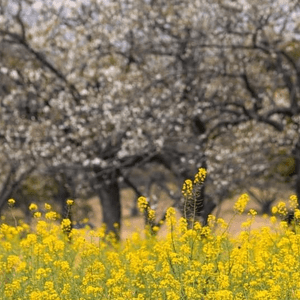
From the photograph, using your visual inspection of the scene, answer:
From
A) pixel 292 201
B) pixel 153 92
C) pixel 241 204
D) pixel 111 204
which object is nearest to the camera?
pixel 241 204

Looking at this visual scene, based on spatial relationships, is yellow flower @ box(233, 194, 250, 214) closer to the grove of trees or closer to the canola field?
the canola field

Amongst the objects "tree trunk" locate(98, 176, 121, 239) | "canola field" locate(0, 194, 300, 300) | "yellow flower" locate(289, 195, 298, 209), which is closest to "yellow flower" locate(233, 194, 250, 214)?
"canola field" locate(0, 194, 300, 300)

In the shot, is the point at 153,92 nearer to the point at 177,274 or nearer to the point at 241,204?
the point at 241,204

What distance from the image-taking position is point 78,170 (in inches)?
618

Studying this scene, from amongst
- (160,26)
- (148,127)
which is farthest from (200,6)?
(148,127)

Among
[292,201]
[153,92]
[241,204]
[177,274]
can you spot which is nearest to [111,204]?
[153,92]

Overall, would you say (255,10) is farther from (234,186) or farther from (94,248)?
(94,248)

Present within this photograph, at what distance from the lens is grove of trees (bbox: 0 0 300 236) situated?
1405 centimetres

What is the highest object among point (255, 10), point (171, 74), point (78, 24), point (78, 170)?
point (78, 24)

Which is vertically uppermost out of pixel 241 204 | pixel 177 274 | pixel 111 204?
pixel 111 204

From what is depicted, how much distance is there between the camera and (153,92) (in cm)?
1528

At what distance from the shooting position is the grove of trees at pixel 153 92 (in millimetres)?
14047

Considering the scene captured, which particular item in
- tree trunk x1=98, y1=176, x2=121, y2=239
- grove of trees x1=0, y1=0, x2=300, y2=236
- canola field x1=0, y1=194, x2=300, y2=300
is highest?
grove of trees x1=0, y1=0, x2=300, y2=236

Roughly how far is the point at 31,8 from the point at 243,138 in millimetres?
7591
